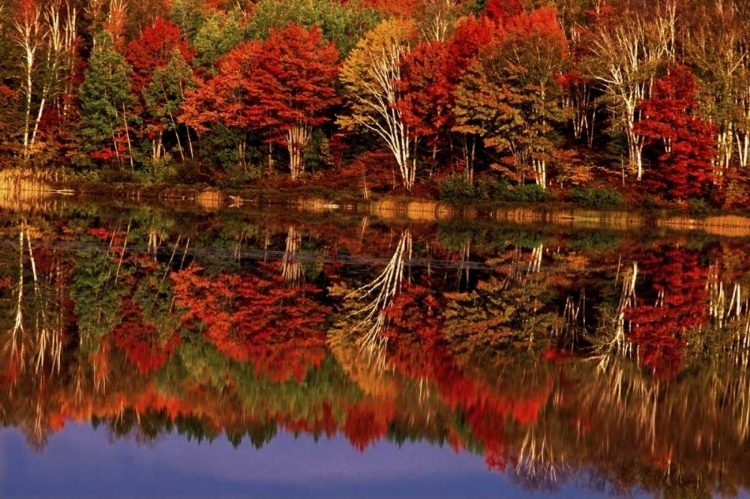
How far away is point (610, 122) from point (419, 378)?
43716 mm

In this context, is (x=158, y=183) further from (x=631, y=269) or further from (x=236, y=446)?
(x=236, y=446)

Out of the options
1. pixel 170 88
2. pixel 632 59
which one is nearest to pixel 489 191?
pixel 632 59

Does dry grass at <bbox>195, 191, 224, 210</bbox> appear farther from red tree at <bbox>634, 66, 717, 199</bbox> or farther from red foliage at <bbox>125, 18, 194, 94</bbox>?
red tree at <bbox>634, 66, 717, 199</bbox>

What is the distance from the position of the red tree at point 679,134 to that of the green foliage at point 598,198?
7.39ft

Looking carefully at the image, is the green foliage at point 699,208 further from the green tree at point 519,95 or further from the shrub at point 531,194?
the green tree at point 519,95

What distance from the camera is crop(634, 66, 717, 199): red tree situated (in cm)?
4512

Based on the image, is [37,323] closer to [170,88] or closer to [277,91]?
[277,91]

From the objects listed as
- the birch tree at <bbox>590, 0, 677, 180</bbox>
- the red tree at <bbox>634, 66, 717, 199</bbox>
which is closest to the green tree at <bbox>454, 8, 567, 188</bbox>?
the birch tree at <bbox>590, 0, 677, 180</bbox>

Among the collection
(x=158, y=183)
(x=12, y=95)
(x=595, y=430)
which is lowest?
(x=595, y=430)

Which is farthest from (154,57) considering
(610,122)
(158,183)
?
(610,122)

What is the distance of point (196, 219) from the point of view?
3856 centimetres

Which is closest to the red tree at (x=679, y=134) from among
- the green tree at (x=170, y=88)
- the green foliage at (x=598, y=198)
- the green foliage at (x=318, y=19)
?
the green foliage at (x=598, y=198)

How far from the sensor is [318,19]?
69938 millimetres

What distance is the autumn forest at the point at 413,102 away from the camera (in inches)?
1865
